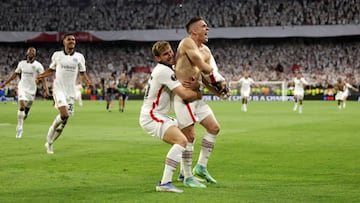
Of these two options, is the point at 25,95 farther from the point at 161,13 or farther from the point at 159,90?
the point at 161,13

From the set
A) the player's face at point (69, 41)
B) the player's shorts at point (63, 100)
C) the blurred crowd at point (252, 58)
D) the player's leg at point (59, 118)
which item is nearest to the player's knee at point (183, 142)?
the player's leg at point (59, 118)

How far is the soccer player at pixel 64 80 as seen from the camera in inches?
639

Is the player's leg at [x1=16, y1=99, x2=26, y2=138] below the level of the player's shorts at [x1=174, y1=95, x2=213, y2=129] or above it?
below

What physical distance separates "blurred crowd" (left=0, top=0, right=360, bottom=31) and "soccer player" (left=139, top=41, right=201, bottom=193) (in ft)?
195

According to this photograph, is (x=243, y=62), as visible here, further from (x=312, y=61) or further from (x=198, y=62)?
(x=198, y=62)

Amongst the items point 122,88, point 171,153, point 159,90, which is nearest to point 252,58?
point 122,88

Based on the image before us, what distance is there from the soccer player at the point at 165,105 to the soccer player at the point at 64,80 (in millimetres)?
6017

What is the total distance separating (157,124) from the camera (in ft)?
34.0

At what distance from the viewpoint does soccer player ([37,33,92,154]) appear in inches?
639

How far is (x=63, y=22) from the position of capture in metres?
76.9

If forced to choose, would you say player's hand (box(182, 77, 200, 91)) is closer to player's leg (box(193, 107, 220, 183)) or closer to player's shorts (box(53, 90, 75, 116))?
player's leg (box(193, 107, 220, 183))

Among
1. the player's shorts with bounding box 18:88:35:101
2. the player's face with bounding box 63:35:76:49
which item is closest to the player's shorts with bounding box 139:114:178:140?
the player's face with bounding box 63:35:76:49

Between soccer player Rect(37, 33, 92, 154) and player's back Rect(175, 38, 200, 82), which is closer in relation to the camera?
player's back Rect(175, 38, 200, 82)

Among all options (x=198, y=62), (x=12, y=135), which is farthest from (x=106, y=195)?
(x=12, y=135)
